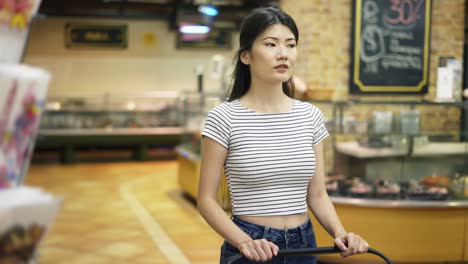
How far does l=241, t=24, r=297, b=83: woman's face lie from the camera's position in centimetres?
197

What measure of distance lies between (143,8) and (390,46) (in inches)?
297

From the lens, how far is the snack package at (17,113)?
1.08 metres

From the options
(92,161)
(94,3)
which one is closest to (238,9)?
(94,3)

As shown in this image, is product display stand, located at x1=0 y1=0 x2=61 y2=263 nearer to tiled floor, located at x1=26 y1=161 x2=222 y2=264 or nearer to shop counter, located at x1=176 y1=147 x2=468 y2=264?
tiled floor, located at x1=26 y1=161 x2=222 y2=264

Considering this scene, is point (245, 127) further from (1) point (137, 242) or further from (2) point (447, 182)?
(1) point (137, 242)

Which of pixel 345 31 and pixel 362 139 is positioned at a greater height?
pixel 345 31

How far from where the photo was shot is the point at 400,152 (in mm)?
5039

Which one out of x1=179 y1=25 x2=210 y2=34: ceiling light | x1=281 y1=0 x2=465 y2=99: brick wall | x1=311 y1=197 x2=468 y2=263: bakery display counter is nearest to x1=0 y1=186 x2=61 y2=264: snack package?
x1=311 y1=197 x2=468 y2=263: bakery display counter

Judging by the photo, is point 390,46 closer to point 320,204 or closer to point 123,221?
point 123,221

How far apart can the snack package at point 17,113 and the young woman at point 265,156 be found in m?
0.87

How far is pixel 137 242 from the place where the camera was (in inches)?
235

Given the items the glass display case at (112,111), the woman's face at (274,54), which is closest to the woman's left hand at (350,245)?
the woman's face at (274,54)

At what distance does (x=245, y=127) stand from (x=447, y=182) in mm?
3466

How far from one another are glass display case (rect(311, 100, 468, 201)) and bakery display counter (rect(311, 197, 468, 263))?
0.38ft
